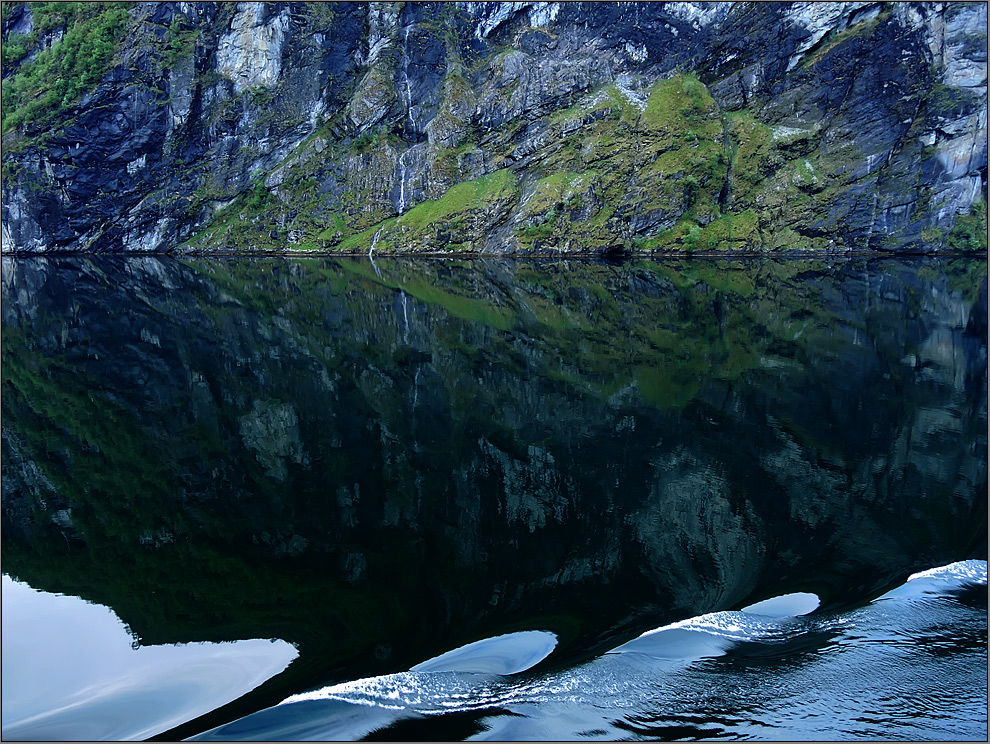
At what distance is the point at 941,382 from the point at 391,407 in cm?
2016

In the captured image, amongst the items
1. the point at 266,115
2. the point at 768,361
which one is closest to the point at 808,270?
the point at 768,361

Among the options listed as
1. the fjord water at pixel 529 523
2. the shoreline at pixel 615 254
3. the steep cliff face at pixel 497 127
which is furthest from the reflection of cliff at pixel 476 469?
the steep cliff face at pixel 497 127

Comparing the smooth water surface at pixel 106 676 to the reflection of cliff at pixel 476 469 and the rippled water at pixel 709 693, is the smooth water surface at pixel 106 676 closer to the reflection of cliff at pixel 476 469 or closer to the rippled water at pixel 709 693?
the reflection of cliff at pixel 476 469

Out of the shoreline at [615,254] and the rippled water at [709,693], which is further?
the shoreline at [615,254]

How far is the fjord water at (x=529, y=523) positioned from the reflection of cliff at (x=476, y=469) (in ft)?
0.30

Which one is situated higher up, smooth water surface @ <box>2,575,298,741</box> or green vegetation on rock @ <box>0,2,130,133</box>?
green vegetation on rock @ <box>0,2,130,133</box>

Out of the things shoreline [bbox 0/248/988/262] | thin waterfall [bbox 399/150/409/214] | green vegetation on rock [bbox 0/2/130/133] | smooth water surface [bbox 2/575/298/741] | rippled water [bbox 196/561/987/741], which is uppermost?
green vegetation on rock [bbox 0/2/130/133]

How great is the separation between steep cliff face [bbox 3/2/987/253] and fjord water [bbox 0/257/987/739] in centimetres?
8078

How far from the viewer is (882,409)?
21.7 metres

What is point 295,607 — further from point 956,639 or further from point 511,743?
point 956,639

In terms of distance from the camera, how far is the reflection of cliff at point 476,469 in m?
11.8

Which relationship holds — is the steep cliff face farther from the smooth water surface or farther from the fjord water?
the smooth water surface

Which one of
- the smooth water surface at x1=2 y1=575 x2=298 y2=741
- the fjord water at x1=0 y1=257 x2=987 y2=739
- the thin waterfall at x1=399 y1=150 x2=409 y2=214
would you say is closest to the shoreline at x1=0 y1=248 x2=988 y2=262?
the thin waterfall at x1=399 y1=150 x2=409 y2=214

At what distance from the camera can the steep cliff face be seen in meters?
102
